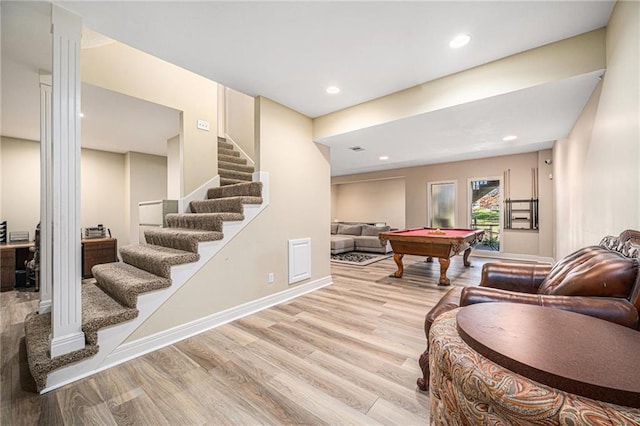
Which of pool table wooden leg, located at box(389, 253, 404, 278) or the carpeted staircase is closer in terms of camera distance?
the carpeted staircase

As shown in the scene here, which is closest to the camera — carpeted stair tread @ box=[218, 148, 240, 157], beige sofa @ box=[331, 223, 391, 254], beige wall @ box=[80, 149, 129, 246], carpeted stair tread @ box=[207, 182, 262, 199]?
carpeted stair tread @ box=[207, 182, 262, 199]

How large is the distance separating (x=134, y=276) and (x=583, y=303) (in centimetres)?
309

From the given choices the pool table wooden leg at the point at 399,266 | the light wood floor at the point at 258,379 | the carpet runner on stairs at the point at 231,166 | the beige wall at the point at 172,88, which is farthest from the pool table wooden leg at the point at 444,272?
the beige wall at the point at 172,88

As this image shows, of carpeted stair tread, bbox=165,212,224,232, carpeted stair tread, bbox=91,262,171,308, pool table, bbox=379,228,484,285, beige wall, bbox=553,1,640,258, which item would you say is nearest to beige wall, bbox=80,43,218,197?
carpeted stair tread, bbox=165,212,224,232

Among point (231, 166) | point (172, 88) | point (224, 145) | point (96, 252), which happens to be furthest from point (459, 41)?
point (96, 252)

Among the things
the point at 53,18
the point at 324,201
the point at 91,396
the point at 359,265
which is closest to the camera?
the point at 91,396

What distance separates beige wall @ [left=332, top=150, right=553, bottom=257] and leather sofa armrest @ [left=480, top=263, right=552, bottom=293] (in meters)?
4.87

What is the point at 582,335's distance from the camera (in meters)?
0.85

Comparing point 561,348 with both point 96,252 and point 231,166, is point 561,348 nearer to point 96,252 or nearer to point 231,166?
point 231,166

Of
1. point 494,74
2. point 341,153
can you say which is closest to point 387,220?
point 341,153

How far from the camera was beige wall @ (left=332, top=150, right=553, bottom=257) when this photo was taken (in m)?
5.66

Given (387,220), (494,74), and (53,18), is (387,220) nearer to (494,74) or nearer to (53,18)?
(494,74)

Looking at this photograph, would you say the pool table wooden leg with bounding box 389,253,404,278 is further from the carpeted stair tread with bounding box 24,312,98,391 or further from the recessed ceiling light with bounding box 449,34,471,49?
the carpeted stair tread with bounding box 24,312,98,391

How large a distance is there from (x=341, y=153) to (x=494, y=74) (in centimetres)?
281
